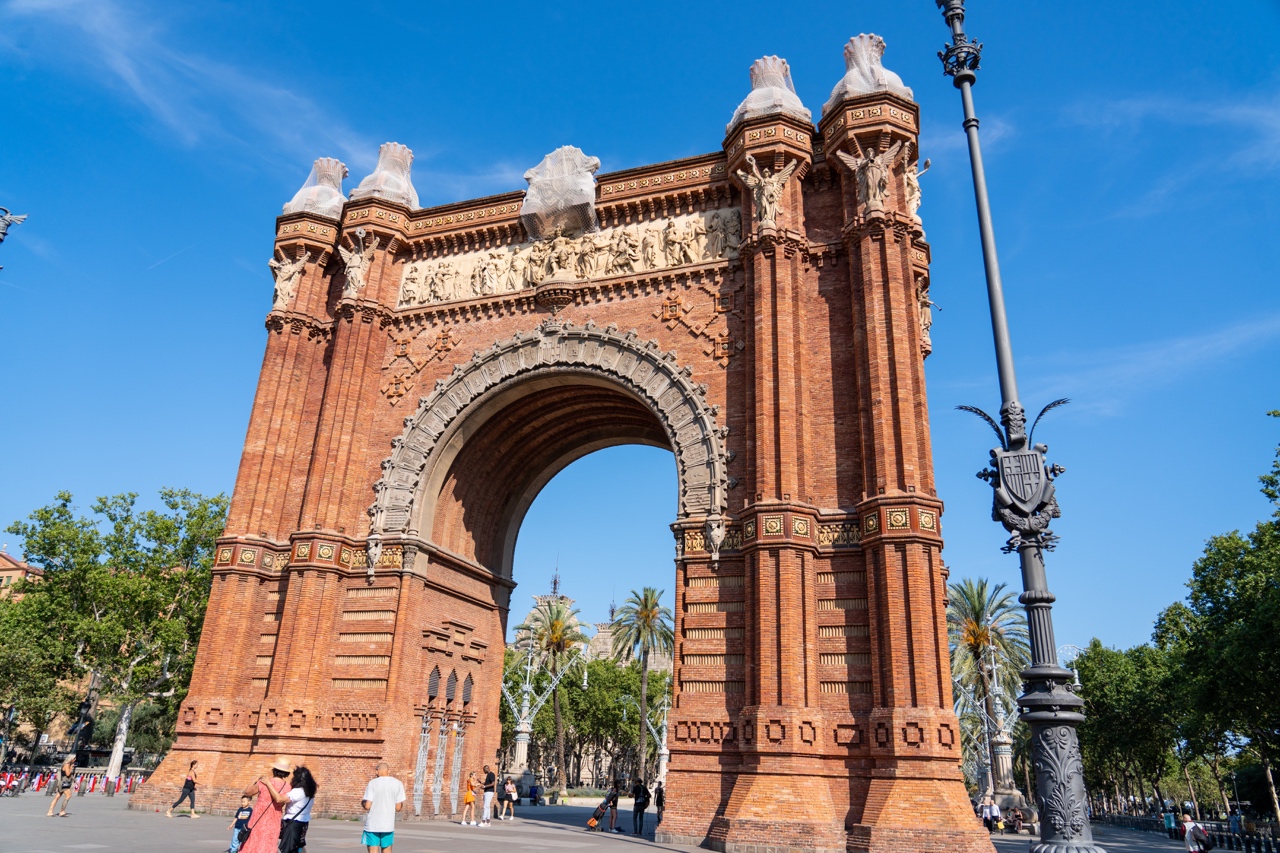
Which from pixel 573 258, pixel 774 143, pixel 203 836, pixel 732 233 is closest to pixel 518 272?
pixel 573 258

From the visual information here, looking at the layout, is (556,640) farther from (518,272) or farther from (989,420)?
(989,420)

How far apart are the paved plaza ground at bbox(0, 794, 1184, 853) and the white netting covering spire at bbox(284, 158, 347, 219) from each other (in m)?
16.8

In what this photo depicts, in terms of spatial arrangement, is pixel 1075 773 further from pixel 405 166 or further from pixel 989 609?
pixel 989 609

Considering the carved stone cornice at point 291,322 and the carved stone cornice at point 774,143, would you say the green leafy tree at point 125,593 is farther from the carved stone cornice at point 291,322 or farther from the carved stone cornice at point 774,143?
the carved stone cornice at point 774,143

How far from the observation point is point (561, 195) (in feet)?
78.2

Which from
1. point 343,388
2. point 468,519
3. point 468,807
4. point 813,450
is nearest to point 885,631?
point 813,450

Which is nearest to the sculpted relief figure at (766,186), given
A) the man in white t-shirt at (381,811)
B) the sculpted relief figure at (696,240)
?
the sculpted relief figure at (696,240)

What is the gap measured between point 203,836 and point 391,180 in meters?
18.5

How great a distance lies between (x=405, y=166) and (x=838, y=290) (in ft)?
47.9

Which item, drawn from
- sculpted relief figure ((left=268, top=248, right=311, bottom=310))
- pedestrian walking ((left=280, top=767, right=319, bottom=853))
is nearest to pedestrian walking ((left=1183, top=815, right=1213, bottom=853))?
pedestrian walking ((left=280, top=767, right=319, bottom=853))

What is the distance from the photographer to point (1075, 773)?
25.6 feet

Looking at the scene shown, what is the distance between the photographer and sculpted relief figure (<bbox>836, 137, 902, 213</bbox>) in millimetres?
19828

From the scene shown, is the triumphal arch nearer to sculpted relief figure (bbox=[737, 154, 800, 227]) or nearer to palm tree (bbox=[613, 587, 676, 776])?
sculpted relief figure (bbox=[737, 154, 800, 227])

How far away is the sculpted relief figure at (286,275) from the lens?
999 inches
